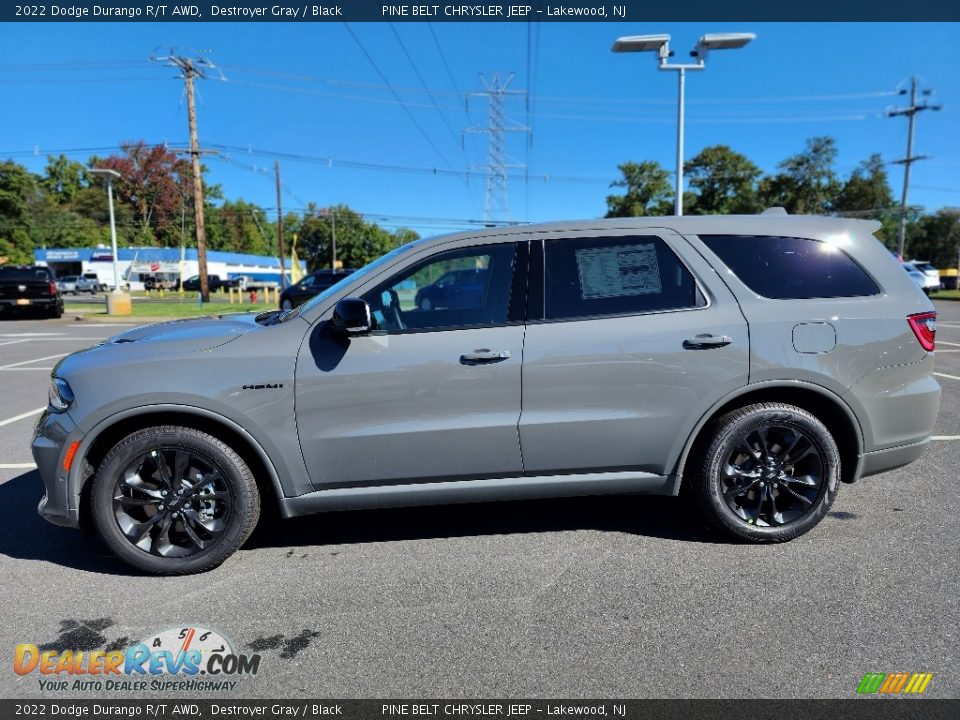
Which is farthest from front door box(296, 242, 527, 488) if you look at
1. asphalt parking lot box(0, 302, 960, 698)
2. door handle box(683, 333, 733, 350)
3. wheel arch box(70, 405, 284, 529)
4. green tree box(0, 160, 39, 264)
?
green tree box(0, 160, 39, 264)

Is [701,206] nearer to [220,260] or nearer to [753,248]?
[220,260]

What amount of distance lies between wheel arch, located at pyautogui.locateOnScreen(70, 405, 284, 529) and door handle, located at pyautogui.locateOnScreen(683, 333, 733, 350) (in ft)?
7.49

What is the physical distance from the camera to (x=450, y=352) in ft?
10.2

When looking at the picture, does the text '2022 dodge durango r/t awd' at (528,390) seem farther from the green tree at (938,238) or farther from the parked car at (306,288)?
the green tree at (938,238)

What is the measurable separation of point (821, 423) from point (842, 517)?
78 cm

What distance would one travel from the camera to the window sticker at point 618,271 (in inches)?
131

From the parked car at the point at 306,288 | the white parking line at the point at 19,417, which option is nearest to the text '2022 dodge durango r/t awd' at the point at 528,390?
the white parking line at the point at 19,417

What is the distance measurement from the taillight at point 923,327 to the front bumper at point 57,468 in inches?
176

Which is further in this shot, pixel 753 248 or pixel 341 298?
pixel 753 248

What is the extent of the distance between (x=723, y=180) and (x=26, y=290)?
5641 centimetres

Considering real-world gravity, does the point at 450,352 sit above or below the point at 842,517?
above

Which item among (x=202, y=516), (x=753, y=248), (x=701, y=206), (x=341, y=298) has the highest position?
(x=701, y=206)

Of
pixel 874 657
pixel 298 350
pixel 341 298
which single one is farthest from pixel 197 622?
pixel 874 657

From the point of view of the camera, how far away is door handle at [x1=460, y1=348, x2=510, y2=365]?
311 cm
